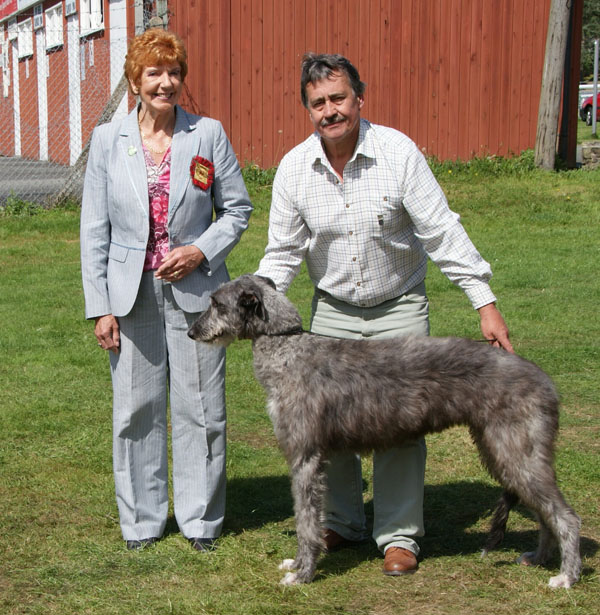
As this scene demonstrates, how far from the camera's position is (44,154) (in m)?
23.5

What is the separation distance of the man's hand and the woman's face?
6.33ft

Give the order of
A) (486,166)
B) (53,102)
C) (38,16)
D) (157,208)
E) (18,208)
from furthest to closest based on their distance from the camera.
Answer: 1. (38,16)
2. (53,102)
3. (486,166)
4. (18,208)
5. (157,208)

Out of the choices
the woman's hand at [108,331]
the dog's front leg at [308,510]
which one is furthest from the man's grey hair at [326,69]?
the dog's front leg at [308,510]

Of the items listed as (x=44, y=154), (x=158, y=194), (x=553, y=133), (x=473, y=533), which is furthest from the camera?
(x=44, y=154)

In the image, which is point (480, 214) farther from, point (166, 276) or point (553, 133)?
point (166, 276)

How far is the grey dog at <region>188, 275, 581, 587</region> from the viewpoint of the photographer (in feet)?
13.9

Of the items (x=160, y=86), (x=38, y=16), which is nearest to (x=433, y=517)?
(x=160, y=86)

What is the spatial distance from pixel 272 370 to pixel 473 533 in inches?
64.0

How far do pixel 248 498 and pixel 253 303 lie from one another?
1.73 meters

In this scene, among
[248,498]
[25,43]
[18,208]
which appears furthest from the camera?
[25,43]

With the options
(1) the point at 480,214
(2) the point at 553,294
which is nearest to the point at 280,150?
(1) the point at 480,214

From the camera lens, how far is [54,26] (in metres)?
23.8

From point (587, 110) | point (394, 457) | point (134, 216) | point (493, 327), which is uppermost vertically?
point (587, 110)

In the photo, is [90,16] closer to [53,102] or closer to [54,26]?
[53,102]
